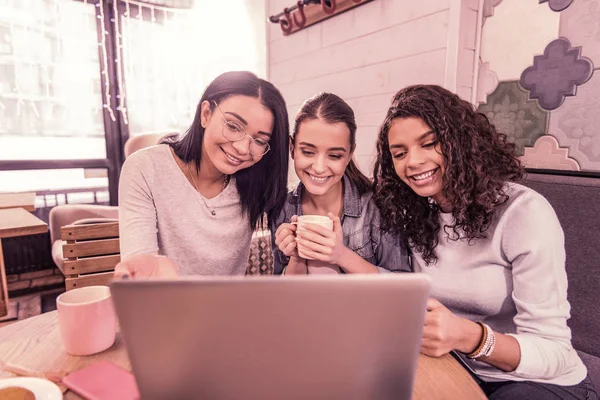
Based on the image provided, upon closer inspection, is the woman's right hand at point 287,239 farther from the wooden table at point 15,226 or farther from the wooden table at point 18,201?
the wooden table at point 18,201

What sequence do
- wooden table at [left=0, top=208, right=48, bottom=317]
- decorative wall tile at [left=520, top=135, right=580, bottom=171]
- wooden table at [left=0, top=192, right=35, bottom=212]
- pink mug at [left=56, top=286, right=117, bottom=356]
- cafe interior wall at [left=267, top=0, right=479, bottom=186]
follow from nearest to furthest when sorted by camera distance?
pink mug at [left=56, top=286, right=117, bottom=356], decorative wall tile at [left=520, top=135, right=580, bottom=171], cafe interior wall at [left=267, top=0, right=479, bottom=186], wooden table at [left=0, top=208, right=48, bottom=317], wooden table at [left=0, top=192, right=35, bottom=212]

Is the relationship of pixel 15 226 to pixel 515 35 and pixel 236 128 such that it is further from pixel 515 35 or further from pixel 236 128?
pixel 515 35

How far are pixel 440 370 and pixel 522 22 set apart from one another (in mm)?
1439

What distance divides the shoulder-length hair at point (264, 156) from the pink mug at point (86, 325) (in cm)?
72

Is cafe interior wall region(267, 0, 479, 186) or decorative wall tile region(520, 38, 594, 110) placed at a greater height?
cafe interior wall region(267, 0, 479, 186)

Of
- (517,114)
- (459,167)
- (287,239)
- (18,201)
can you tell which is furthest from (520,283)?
(18,201)

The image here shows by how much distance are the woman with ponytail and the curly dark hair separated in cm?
11

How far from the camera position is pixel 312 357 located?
42 centimetres

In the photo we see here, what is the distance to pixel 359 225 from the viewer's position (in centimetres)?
143

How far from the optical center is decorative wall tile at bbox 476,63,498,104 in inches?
64.1

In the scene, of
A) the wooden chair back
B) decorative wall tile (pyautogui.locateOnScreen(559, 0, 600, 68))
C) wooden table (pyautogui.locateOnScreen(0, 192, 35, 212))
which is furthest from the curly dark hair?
wooden table (pyautogui.locateOnScreen(0, 192, 35, 212))

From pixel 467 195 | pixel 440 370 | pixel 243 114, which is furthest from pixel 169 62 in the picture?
pixel 440 370

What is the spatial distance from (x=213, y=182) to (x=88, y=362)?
0.81 metres

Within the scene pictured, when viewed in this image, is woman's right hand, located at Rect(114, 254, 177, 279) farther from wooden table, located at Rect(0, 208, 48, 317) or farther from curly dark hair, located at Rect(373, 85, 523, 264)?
wooden table, located at Rect(0, 208, 48, 317)
